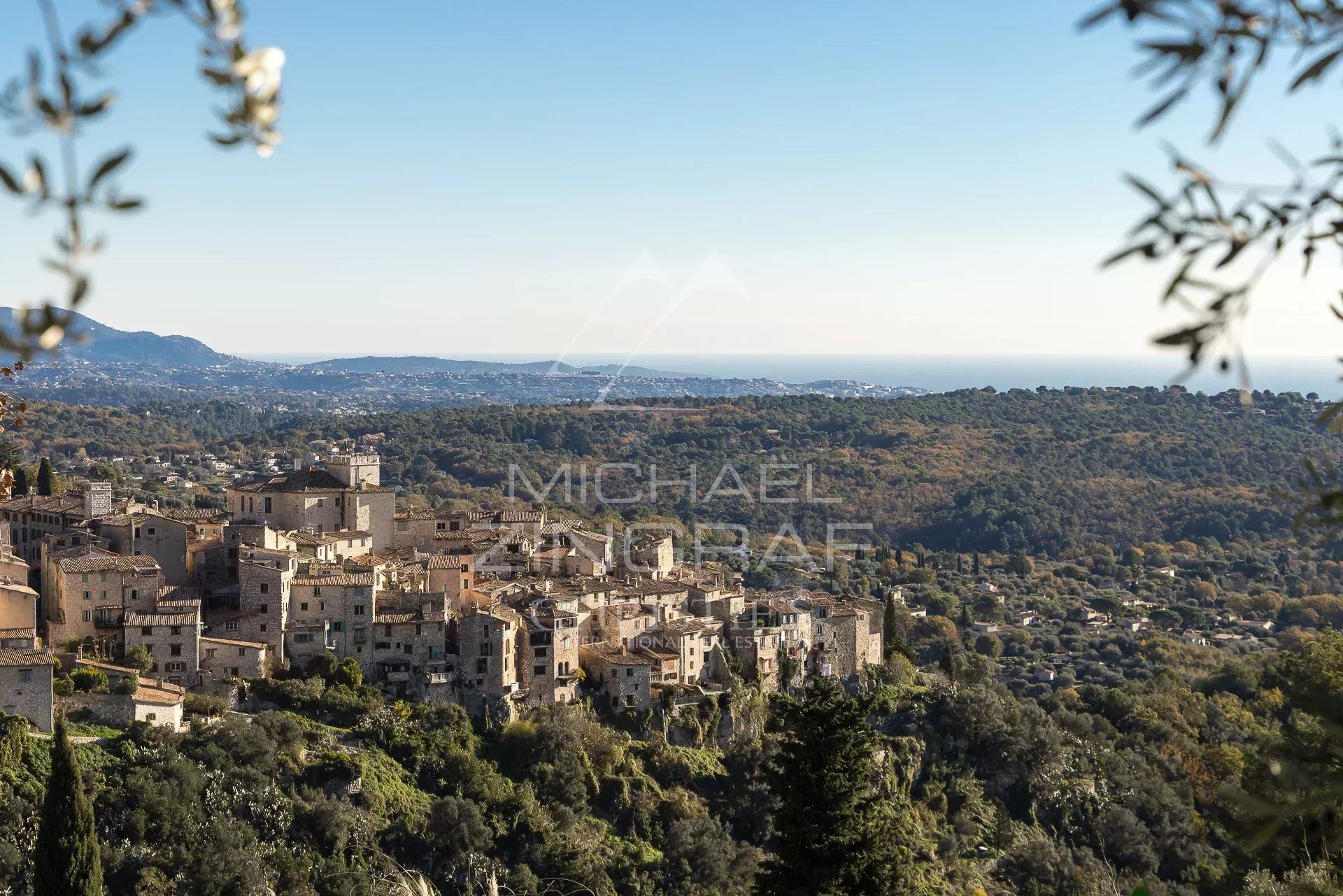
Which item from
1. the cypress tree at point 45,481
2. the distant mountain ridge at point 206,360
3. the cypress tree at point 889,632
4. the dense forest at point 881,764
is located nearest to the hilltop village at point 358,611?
the dense forest at point 881,764

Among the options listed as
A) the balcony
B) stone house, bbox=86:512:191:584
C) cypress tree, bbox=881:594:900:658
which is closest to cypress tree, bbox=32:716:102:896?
the balcony

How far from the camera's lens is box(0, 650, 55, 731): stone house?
61.9ft

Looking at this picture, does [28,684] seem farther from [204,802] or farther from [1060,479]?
[1060,479]

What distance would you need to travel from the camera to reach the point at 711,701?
25531 millimetres

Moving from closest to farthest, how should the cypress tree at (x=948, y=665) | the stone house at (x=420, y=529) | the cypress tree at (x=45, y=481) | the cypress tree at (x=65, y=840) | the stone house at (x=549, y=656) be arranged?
1. the cypress tree at (x=65, y=840)
2. the stone house at (x=549, y=656)
3. the stone house at (x=420, y=529)
4. the cypress tree at (x=45, y=481)
5. the cypress tree at (x=948, y=665)

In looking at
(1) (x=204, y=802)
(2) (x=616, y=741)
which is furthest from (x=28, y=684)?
(2) (x=616, y=741)

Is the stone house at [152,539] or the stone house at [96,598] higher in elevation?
the stone house at [152,539]

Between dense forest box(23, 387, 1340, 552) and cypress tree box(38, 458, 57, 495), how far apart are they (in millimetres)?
21343

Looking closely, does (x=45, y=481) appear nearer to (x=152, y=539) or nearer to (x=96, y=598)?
(x=152, y=539)

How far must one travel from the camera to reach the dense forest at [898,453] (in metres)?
60.5

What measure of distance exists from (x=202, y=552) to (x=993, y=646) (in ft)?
84.6

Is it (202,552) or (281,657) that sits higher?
(202,552)

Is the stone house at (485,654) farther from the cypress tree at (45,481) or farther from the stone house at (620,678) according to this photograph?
the cypress tree at (45,481)

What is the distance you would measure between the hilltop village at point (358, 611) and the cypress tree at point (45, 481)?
11.8ft
